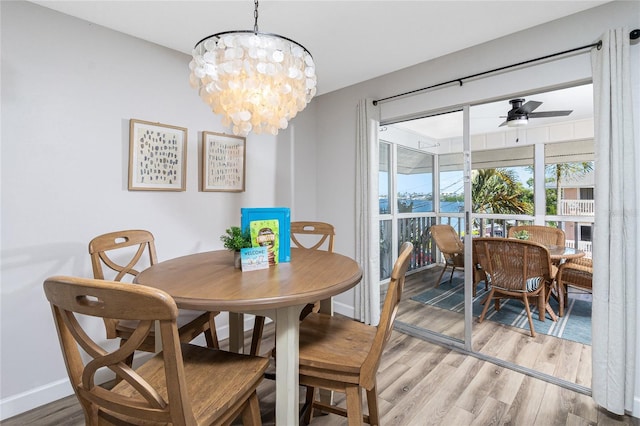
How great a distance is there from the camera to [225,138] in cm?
278

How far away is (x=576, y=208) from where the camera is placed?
418cm

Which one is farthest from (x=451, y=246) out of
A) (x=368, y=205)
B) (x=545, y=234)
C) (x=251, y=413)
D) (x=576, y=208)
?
(x=251, y=413)

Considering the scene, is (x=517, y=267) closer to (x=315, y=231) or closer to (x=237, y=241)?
(x=315, y=231)

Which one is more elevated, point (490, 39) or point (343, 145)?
point (490, 39)

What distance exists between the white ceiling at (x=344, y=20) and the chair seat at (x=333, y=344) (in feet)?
6.17

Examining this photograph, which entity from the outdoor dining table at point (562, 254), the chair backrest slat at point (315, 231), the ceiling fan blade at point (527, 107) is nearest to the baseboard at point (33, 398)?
the chair backrest slat at point (315, 231)

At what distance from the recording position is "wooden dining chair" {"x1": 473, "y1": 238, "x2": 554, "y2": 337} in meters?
2.72

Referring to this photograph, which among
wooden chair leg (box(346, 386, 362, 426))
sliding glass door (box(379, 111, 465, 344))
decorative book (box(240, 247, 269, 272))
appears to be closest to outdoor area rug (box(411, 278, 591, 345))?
sliding glass door (box(379, 111, 465, 344))

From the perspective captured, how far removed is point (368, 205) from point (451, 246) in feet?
3.80

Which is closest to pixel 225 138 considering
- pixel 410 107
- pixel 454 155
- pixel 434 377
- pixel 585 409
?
pixel 410 107

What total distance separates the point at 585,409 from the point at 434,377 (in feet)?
2.76

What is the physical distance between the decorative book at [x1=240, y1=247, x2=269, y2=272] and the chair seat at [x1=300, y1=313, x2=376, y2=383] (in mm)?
374

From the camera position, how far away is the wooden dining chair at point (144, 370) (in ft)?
2.52

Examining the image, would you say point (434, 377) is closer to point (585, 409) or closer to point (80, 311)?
point (585, 409)
